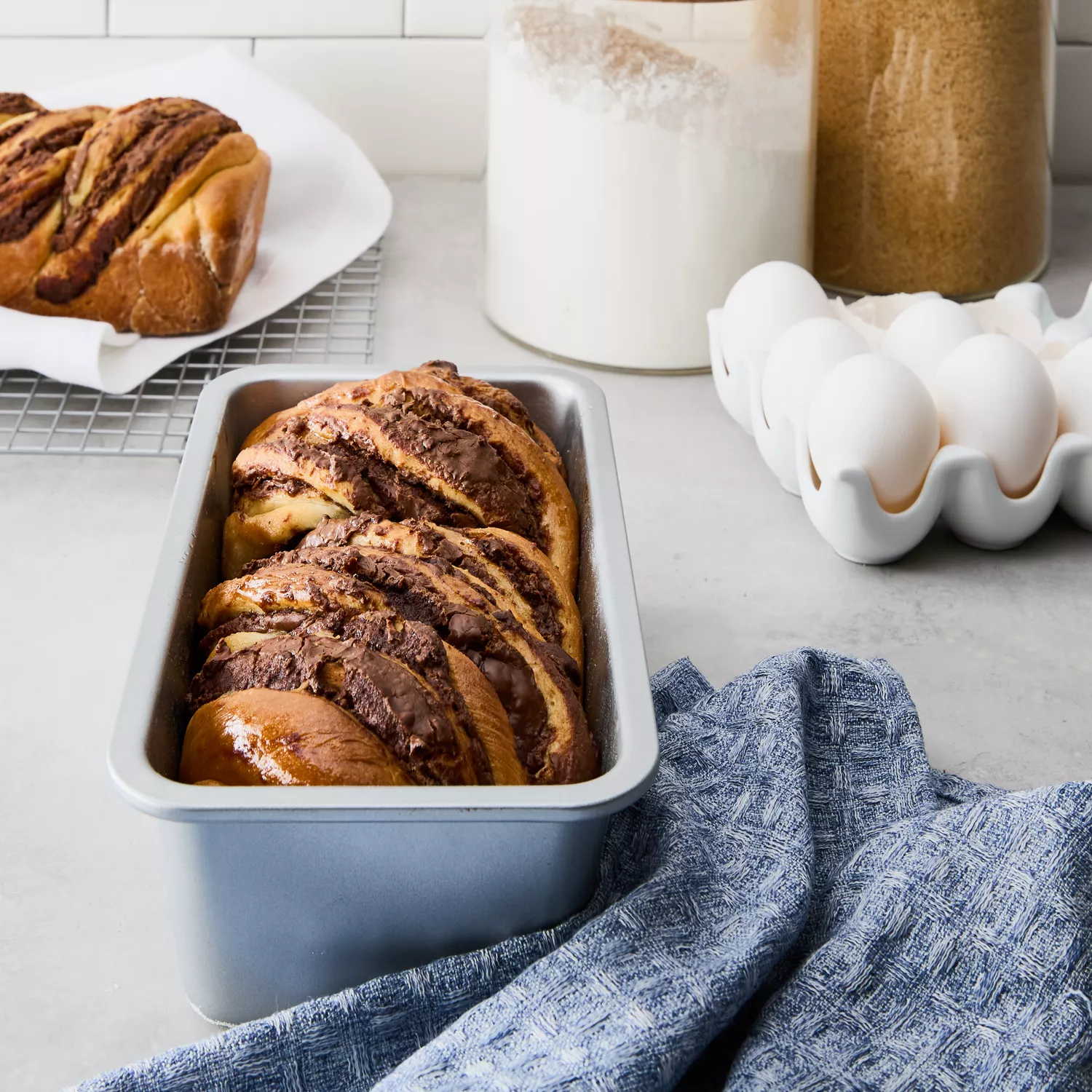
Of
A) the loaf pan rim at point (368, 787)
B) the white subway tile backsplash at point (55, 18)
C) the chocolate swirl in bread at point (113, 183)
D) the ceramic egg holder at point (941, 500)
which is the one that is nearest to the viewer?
the loaf pan rim at point (368, 787)

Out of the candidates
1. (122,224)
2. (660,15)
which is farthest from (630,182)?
(122,224)

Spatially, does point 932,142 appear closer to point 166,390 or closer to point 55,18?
point 166,390

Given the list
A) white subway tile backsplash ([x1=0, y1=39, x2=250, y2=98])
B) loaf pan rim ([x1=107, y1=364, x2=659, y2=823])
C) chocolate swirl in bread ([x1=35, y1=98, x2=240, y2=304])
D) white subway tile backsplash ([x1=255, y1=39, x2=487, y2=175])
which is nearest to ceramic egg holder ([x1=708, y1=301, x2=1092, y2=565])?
loaf pan rim ([x1=107, y1=364, x2=659, y2=823])

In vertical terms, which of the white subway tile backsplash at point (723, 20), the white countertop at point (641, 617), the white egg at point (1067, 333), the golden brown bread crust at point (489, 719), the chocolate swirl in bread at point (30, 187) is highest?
the white subway tile backsplash at point (723, 20)

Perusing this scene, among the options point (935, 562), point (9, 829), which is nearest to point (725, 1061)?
point (9, 829)

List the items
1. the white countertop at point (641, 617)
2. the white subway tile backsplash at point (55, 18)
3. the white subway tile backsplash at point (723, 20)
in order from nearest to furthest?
the white countertop at point (641, 617)
the white subway tile backsplash at point (723, 20)
the white subway tile backsplash at point (55, 18)


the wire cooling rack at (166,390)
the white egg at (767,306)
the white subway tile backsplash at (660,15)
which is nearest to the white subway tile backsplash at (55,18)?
the wire cooling rack at (166,390)

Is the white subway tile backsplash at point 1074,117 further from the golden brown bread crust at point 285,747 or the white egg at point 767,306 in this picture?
the golden brown bread crust at point 285,747
